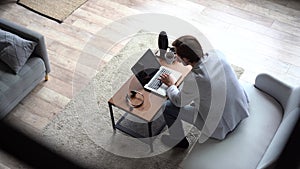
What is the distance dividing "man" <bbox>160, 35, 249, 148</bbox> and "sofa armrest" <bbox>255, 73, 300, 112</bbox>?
0.65ft

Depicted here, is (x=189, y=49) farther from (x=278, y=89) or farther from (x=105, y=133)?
(x=105, y=133)

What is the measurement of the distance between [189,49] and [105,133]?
0.91 metres

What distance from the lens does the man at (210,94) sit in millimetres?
2143

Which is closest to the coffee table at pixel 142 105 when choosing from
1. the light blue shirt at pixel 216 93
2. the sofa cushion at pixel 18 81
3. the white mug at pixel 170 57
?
the white mug at pixel 170 57

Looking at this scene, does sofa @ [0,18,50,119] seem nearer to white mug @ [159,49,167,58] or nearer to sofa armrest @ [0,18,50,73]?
sofa armrest @ [0,18,50,73]

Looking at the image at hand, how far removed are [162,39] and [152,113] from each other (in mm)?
613

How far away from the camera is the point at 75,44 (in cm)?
332

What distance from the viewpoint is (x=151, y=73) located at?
259 centimetres

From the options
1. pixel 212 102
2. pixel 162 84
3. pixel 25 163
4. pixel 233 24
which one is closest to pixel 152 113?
pixel 162 84

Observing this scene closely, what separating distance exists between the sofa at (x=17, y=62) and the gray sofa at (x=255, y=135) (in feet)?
4.26

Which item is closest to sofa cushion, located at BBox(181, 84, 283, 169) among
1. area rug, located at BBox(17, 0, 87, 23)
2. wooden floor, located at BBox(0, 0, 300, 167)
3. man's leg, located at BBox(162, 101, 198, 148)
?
man's leg, located at BBox(162, 101, 198, 148)

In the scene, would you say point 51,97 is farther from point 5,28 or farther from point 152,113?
point 152,113

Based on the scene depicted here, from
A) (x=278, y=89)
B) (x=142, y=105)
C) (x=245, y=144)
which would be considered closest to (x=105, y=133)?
(x=142, y=105)

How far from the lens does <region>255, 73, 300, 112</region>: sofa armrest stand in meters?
2.24
